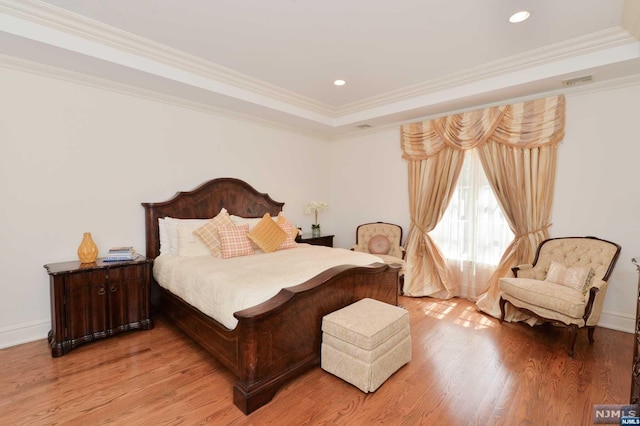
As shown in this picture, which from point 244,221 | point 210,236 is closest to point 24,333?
point 210,236

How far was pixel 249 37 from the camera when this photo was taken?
2727mm

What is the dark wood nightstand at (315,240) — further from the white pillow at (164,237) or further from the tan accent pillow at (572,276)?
the tan accent pillow at (572,276)

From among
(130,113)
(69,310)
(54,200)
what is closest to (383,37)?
(130,113)

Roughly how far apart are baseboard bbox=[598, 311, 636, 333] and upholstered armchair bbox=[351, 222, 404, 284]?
87.5 inches

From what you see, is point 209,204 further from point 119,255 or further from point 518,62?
point 518,62

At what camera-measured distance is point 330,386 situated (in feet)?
7.29

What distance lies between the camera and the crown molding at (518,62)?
8.77 ft

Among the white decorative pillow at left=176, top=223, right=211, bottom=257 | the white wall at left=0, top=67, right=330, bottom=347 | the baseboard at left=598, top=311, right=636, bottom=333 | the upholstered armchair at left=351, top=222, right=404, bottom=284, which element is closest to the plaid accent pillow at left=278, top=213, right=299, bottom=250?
the white decorative pillow at left=176, top=223, right=211, bottom=257

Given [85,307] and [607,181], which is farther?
[607,181]

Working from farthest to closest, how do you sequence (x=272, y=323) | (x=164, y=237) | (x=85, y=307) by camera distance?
(x=164, y=237), (x=85, y=307), (x=272, y=323)

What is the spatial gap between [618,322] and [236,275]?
3982mm

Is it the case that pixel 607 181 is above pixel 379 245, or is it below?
above

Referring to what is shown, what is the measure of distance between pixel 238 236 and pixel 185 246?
1.92 ft

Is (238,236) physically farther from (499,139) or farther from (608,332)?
(608,332)
